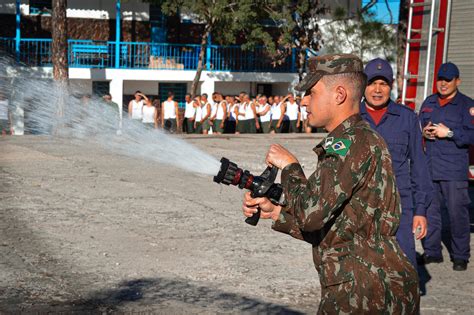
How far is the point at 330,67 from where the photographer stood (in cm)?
324

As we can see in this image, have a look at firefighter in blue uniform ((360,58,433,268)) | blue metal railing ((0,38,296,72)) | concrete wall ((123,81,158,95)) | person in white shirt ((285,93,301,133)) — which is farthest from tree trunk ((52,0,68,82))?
firefighter in blue uniform ((360,58,433,268))

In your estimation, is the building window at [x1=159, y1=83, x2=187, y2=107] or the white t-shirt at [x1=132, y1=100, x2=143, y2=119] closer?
the white t-shirt at [x1=132, y1=100, x2=143, y2=119]

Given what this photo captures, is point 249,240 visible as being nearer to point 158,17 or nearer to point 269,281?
point 269,281

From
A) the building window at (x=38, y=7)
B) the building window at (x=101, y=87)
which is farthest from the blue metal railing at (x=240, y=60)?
the building window at (x=38, y=7)

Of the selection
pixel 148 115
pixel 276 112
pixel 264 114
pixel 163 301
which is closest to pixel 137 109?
pixel 148 115

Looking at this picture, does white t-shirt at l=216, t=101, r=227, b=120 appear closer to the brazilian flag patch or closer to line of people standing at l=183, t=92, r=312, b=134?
line of people standing at l=183, t=92, r=312, b=134

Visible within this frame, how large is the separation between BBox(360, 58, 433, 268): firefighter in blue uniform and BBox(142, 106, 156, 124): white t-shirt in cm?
1388

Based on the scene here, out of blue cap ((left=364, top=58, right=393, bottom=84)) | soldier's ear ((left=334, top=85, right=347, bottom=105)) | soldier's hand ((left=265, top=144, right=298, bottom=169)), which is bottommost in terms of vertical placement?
soldier's hand ((left=265, top=144, right=298, bottom=169))

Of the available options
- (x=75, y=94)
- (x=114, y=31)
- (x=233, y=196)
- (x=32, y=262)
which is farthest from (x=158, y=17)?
(x=32, y=262)

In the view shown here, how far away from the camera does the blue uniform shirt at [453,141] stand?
7.62 meters

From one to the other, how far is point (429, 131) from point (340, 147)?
4.81 meters

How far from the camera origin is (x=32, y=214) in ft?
30.0

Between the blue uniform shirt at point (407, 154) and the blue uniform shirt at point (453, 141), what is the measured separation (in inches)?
70.5

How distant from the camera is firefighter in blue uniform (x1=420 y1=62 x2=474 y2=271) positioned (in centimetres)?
765
